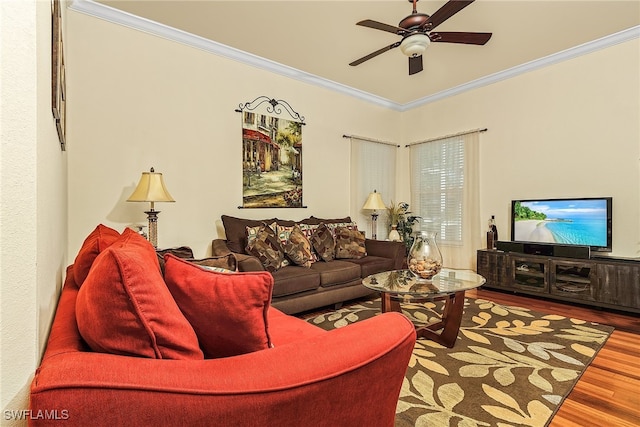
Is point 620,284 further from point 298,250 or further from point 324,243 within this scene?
point 298,250

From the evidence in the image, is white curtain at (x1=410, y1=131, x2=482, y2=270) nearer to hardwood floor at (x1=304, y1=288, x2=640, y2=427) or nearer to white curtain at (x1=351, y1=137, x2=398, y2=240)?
white curtain at (x1=351, y1=137, x2=398, y2=240)

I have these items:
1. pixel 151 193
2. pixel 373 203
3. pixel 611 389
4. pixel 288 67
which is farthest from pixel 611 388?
pixel 288 67

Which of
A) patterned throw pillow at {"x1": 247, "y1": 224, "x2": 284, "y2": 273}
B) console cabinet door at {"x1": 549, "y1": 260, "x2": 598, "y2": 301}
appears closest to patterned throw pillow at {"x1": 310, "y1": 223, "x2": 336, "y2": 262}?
patterned throw pillow at {"x1": 247, "y1": 224, "x2": 284, "y2": 273}

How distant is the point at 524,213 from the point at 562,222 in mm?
426

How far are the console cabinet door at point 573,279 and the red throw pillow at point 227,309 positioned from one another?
12.7 ft

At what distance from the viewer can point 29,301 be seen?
618mm

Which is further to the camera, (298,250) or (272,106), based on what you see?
(272,106)

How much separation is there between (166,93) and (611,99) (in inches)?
189

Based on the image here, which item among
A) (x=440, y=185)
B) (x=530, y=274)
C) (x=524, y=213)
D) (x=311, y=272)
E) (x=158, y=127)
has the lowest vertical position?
(x=530, y=274)

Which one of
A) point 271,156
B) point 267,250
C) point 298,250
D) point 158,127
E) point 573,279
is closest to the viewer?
point 267,250

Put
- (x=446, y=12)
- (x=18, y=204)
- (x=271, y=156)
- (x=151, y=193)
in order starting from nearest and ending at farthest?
(x=18, y=204), (x=446, y=12), (x=151, y=193), (x=271, y=156)

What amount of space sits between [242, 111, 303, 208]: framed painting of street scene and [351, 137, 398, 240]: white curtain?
1.02 metres

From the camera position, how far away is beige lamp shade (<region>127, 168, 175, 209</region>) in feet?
9.00

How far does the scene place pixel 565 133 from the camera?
3.87 meters
